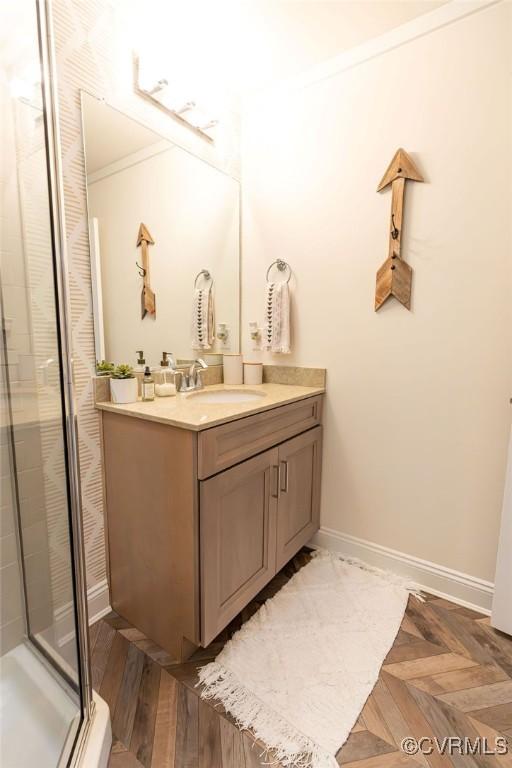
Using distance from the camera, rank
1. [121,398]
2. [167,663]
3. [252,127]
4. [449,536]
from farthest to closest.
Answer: [252,127], [449,536], [121,398], [167,663]

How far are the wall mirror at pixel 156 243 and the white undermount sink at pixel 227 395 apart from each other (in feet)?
0.78

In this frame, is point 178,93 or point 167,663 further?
point 178,93

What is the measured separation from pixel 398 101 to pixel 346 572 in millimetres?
2110

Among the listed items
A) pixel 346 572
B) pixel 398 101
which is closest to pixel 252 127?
pixel 398 101

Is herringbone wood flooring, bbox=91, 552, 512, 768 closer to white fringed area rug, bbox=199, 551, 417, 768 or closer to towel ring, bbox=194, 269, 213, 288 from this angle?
white fringed area rug, bbox=199, 551, 417, 768

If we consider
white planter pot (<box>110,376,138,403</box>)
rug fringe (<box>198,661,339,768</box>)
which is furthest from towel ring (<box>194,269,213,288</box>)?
rug fringe (<box>198,661,339,768</box>)

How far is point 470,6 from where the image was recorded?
1388mm

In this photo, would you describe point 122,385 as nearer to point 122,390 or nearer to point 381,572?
point 122,390

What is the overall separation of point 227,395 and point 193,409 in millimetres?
504

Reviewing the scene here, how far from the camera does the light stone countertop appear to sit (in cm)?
119

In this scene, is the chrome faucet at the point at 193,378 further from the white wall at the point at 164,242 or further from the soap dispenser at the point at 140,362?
the soap dispenser at the point at 140,362

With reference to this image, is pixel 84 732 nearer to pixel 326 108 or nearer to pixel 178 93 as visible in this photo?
pixel 178 93

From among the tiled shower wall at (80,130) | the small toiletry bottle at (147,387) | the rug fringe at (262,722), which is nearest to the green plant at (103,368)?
the tiled shower wall at (80,130)

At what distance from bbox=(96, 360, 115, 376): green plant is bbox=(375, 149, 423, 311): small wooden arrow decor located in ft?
3.91
